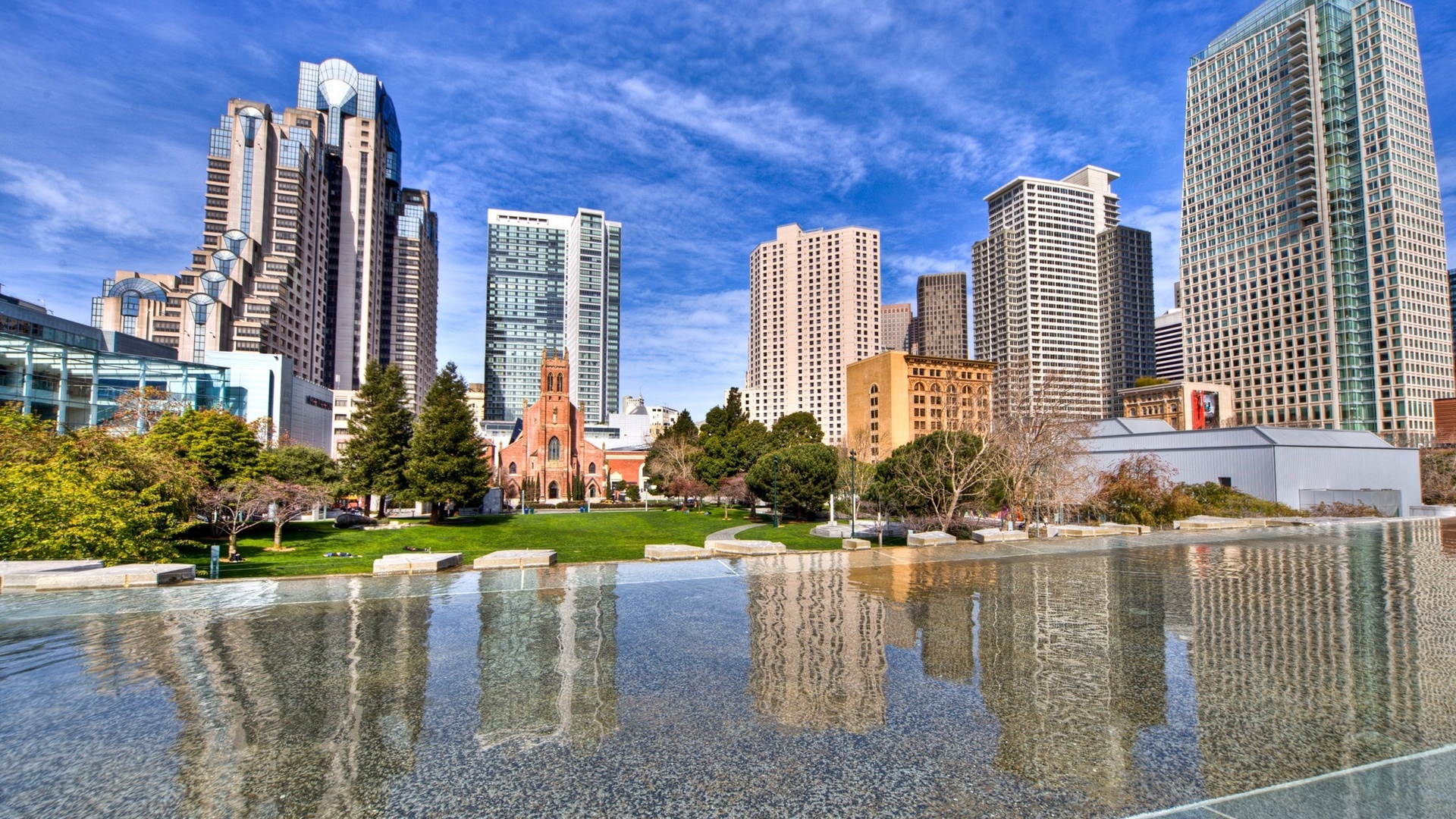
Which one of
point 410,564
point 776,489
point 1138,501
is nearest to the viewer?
point 410,564

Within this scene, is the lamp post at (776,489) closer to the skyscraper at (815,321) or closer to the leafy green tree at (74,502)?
the leafy green tree at (74,502)

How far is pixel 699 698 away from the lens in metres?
5.72

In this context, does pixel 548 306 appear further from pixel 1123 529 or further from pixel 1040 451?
pixel 1123 529

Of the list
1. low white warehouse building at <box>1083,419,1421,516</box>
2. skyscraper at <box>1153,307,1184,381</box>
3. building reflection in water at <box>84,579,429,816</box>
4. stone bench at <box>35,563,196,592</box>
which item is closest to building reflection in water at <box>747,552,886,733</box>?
building reflection in water at <box>84,579,429,816</box>

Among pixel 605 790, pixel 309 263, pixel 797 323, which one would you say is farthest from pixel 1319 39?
pixel 309 263

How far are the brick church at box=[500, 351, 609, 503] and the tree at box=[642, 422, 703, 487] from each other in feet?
25.2

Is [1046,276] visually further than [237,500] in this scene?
Yes

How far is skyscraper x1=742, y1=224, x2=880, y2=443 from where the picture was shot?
141000 millimetres

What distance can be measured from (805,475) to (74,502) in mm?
27283

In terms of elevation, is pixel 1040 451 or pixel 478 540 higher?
pixel 1040 451

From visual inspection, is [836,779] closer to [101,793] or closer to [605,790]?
[605,790]

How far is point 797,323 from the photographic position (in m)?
145

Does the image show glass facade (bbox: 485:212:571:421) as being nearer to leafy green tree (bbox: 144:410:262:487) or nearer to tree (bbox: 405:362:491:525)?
tree (bbox: 405:362:491:525)

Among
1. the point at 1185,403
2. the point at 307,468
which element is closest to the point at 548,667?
the point at 307,468
